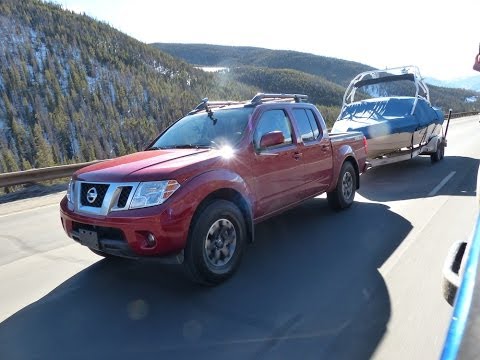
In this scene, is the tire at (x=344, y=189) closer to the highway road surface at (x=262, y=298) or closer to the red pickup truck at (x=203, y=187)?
the highway road surface at (x=262, y=298)

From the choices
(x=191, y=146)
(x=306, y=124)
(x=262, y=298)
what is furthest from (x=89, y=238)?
(x=306, y=124)

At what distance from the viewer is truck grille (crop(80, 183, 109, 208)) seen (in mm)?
3857

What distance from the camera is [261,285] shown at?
13.1 feet

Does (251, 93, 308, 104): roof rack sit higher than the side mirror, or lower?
higher

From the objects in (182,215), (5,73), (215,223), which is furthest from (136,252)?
(5,73)

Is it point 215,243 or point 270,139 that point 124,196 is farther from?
point 270,139

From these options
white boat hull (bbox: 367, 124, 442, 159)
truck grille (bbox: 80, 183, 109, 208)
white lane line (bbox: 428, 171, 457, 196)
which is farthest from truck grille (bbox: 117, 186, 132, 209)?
white boat hull (bbox: 367, 124, 442, 159)

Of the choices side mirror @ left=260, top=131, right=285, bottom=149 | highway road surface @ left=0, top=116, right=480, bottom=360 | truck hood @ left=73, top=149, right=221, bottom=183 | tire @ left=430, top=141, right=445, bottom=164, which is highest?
side mirror @ left=260, top=131, right=285, bottom=149

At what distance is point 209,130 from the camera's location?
16.3 ft

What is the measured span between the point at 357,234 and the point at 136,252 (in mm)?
3007

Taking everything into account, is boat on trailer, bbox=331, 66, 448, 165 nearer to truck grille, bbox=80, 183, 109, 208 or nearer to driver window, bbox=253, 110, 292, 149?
driver window, bbox=253, 110, 292, 149

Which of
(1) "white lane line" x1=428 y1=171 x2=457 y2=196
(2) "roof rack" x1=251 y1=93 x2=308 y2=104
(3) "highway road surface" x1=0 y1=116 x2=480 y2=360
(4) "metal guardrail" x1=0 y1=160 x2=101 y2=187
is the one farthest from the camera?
(4) "metal guardrail" x1=0 y1=160 x2=101 y2=187

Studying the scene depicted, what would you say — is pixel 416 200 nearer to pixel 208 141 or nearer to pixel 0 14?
pixel 208 141

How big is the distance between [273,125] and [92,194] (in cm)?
233
